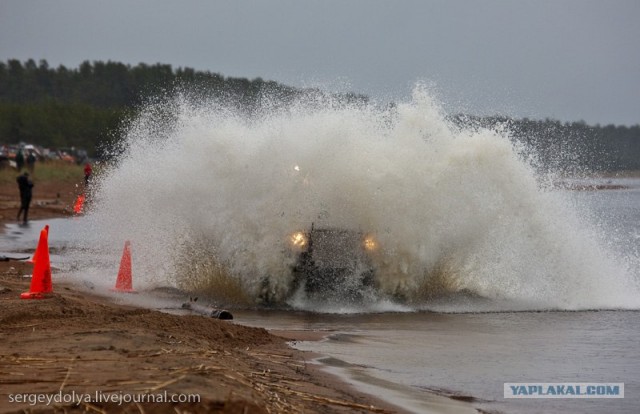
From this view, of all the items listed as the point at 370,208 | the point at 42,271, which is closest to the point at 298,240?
the point at 370,208

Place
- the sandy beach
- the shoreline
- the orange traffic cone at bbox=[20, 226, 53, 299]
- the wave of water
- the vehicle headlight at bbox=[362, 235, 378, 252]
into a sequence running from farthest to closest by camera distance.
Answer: the wave of water → the vehicle headlight at bbox=[362, 235, 378, 252] → the orange traffic cone at bbox=[20, 226, 53, 299] → the shoreline → the sandy beach

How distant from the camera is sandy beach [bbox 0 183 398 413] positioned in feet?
23.2

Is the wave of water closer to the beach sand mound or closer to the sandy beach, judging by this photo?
the sandy beach

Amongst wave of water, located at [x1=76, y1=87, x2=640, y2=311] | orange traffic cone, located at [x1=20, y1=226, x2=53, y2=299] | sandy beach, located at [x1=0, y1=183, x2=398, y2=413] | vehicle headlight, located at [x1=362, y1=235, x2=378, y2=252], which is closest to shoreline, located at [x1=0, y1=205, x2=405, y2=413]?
sandy beach, located at [x1=0, y1=183, x2=398, y2=413]

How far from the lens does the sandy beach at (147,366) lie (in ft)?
23.2

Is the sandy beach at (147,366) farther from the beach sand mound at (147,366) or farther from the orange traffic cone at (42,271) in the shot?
the orange traffic cone at (42,271)

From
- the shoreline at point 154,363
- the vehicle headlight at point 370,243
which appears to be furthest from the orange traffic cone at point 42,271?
the vehicle headlight at point 370,243

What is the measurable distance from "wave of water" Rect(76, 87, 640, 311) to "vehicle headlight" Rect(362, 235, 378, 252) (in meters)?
0.16

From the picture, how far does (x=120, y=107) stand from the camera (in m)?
128

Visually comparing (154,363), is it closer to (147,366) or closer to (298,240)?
(147,366)

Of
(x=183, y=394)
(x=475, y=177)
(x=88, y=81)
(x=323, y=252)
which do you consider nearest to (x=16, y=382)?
(x=183, y=394)

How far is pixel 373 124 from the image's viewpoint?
20.2 m

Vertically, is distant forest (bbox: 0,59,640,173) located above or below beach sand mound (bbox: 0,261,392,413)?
above

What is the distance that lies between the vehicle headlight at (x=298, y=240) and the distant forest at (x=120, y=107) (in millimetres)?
3641
